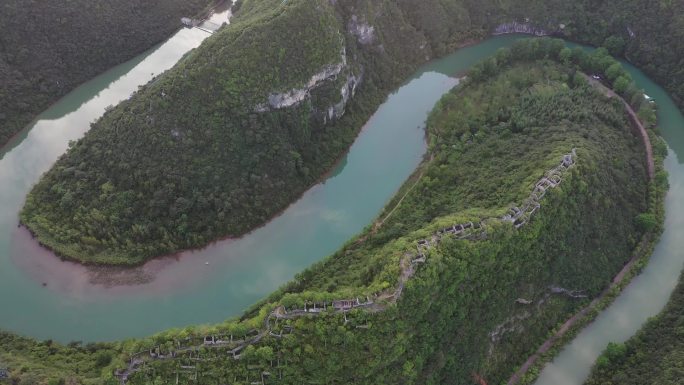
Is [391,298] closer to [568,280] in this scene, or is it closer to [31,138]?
[568,280]

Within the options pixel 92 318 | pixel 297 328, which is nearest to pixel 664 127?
pixel 297 328

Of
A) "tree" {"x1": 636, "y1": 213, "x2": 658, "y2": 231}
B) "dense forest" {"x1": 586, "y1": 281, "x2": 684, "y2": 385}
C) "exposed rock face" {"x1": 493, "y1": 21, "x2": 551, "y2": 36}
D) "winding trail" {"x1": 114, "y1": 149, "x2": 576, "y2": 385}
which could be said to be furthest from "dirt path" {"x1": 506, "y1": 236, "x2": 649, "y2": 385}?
"exposed rock face" {"x1": 493, "y1": 21, "x2": 551, "y2": 36}

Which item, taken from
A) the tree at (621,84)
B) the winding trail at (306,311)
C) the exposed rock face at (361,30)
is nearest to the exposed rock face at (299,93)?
the exposed rock face at (361,30)

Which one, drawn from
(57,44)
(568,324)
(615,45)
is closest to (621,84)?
(615,45)

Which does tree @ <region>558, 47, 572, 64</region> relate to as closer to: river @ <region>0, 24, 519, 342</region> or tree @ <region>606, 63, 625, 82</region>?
tree @ <region>606, 63, 625, 82</region>

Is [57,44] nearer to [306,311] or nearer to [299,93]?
[299,93]

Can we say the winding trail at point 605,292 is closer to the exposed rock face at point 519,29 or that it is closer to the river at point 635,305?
the river at point 635,305
